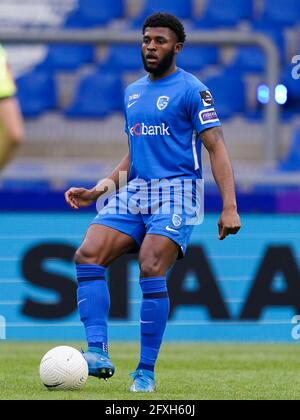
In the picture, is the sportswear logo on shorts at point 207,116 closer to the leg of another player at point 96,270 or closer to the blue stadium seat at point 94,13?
the leg of another player at point 96,270

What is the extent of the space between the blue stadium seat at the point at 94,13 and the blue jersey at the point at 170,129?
25.1 ft

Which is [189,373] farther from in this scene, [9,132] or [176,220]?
[9,132]

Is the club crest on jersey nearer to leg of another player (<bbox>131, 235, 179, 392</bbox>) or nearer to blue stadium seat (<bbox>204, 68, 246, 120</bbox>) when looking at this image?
leg of another player (<bbox>131, 235, 179, 392</bbox>)

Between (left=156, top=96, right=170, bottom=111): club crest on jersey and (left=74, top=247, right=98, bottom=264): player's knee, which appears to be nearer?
(left=74, top=247, right=98, bottom=264): player's knee

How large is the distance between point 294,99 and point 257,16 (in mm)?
1341

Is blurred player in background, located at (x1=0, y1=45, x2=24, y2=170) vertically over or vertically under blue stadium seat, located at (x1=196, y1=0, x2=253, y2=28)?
over

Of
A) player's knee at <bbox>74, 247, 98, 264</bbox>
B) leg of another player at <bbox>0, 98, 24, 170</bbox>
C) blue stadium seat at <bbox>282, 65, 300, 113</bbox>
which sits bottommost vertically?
blue stadium seat at <bbox>282, 65, 300, 113</bbox>

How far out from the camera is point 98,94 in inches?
512

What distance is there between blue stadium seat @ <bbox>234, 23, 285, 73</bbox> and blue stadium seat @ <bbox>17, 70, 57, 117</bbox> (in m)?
2.13

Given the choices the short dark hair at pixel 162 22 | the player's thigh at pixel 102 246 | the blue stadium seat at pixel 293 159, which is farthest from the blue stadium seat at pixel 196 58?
the player's thigh at pixel 102 246

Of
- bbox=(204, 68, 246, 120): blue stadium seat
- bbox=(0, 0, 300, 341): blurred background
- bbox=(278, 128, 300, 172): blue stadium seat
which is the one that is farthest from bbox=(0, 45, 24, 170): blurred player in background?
bbox=(204, 68, 246, 120): blue stadium seat

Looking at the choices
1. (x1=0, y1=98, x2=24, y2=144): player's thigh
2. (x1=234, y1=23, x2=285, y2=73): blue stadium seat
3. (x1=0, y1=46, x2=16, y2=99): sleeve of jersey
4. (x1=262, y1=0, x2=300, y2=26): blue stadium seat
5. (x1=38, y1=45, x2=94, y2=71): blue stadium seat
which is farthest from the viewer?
(x1=262, y1=0, x2=300, y2=26): blue stadium seat

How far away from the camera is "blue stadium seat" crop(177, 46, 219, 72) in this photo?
13.2 m
